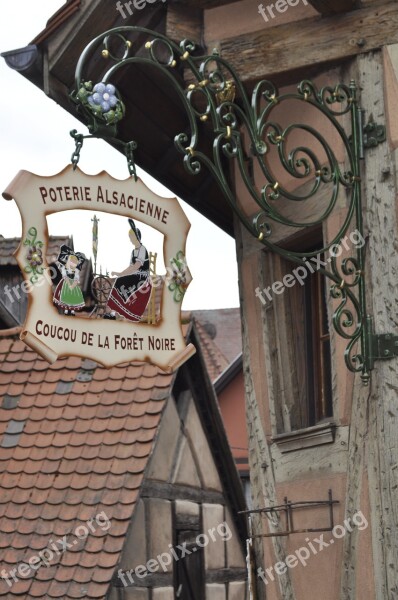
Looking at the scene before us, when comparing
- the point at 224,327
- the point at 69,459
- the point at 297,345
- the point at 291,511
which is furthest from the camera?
the point at 224,327

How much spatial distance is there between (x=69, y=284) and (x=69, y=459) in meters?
5.85

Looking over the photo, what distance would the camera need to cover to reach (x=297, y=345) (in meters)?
7.05

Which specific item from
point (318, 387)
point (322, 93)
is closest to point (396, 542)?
point (318, 387)

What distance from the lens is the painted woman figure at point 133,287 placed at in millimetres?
5402

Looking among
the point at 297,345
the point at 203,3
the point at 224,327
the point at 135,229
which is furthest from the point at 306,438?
the point at 224,327

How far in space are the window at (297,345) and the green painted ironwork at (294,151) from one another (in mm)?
316

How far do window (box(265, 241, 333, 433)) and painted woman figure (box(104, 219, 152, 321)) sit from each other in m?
1.61

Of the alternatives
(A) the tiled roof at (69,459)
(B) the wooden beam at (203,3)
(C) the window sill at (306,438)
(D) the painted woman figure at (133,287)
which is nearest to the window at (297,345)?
(C) the window sill at (306,438)

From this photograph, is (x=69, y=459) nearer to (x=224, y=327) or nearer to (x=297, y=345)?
(x=297, y=345)

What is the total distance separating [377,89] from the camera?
6.30m

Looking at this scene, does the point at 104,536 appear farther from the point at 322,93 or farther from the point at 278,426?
the point at 322,93

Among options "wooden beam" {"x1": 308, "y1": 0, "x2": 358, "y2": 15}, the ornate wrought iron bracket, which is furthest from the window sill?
"wooden beam" {"x1": 308, "y1": 0, "x2": 358, "y2": 15}

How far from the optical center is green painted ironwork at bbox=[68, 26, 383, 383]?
555 centimetres

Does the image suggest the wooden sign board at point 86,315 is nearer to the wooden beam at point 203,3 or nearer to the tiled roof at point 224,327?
the wooden beam at point 203,3
